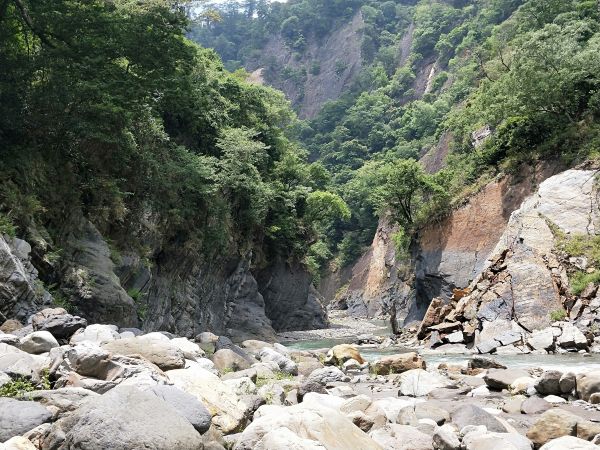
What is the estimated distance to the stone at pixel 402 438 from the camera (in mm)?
6789

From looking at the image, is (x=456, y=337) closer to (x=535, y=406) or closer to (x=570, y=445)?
(x=535, y=406)

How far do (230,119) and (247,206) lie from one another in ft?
18.2

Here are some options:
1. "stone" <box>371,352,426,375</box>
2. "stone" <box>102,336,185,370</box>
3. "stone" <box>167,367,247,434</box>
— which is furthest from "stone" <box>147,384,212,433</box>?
"stone" <box>371,352,426,375</box>

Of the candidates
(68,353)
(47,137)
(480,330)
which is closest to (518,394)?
(68,353)

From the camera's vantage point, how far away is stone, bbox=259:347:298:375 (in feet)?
45.4

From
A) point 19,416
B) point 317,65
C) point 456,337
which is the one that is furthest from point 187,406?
point 317,65

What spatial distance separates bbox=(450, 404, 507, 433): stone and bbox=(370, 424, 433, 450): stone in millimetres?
911

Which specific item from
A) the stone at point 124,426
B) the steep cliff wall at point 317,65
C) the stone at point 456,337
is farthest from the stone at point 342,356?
the steep cliff wall at point 317,65

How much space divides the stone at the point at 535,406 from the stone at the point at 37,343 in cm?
774

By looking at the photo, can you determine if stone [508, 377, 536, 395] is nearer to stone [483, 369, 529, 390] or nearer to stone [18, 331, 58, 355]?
stone [483, 369, 529, 390]

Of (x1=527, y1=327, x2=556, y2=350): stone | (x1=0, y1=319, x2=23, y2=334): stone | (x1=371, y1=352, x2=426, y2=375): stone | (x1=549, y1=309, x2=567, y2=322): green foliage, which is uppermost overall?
(x1=549, y1=309, x2=567, y2=322): green foliage

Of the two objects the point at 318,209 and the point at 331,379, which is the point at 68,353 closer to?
the point at 331,379

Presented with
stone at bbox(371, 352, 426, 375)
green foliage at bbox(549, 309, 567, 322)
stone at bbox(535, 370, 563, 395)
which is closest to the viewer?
stone at bbox(535, 370, 563, 395)

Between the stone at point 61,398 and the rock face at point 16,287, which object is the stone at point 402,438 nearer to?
the stone at point 61,398
